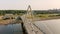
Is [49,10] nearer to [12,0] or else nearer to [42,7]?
[42,7]

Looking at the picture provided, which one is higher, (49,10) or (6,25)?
(49,10)

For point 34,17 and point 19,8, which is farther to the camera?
point 34,17

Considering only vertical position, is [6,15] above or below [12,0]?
below

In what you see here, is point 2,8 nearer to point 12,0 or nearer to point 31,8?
point 12,0

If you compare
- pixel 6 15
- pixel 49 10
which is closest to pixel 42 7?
pixel 49 10

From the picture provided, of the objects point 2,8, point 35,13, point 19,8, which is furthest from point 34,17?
point 2,8

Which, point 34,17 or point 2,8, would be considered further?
point 34,17

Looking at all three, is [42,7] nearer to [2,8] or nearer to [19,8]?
[19,8]

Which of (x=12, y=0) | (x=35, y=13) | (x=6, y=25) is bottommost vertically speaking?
(x=6, y=25)
